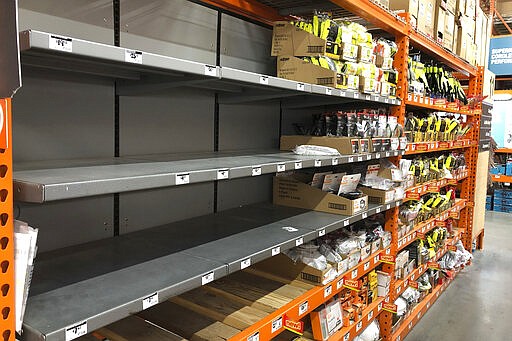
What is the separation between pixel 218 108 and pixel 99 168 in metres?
1.07

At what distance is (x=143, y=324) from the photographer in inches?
67.7

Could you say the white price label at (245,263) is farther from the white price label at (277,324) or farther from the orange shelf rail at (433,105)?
the orange shelf rail at (433,105)

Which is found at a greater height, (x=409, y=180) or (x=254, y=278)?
(x=409, y=180)

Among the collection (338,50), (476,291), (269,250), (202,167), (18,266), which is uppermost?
(338,50)

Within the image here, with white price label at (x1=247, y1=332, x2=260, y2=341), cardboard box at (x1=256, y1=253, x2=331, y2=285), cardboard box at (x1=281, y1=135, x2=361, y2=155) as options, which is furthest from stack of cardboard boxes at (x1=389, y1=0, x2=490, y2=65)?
white price label at (x1=247, y1=332, x2=260, y2=341)

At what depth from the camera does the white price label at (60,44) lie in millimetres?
960

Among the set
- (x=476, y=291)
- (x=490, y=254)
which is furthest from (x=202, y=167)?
(x=490, y=254)

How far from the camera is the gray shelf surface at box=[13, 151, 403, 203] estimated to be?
104 centimetres

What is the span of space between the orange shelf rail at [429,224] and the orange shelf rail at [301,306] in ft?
2.20

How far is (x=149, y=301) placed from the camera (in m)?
1.26

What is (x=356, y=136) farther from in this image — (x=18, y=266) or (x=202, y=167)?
(x=18, y=266)

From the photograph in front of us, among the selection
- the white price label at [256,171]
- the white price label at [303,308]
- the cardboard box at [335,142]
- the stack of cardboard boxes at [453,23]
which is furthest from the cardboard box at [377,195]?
the white price label at [256,171]

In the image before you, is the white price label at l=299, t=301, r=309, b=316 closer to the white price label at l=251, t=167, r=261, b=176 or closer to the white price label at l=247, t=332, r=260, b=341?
the white price label at l=247, t=332, r=260, b=341

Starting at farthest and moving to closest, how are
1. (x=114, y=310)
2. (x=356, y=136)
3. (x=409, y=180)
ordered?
(x=409, y=180) → (x=356, y=136) → (x=114, y=310)
